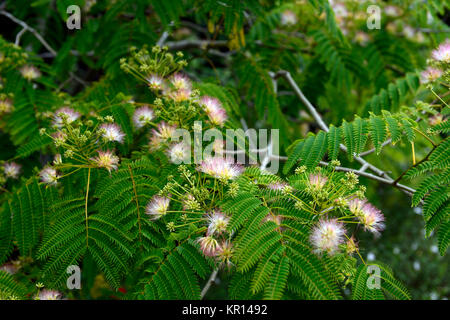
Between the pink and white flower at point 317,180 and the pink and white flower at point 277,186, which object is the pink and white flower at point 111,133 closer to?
the pink and white flower at point 277,186

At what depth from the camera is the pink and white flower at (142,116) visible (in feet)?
8.55

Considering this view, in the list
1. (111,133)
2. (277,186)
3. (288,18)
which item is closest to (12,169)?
(111,133)

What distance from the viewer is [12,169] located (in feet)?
9.96

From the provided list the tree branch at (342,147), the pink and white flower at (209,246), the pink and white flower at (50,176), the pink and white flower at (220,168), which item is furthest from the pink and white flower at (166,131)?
the tree branch at (342,147)

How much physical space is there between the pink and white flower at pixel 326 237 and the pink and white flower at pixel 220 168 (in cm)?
52

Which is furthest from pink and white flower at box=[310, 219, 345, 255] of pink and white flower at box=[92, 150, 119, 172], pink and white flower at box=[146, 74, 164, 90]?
pink and white flower at box=[146, 74, 164, 90]

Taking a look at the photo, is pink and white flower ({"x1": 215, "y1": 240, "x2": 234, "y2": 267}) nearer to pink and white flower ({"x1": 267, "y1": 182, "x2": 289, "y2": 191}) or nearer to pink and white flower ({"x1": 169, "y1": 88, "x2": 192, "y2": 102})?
pink and white flower ({"x1": 267, "y1": 182, "x2": 289, "y2": 191})

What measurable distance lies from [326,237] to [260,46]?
3.40m

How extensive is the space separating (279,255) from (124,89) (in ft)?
7.68

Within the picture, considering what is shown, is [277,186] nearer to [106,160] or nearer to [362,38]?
[106,160]

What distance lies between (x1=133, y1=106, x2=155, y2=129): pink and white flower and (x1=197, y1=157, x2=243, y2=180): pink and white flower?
67 centimetres

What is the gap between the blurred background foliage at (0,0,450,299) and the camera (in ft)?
11.4
